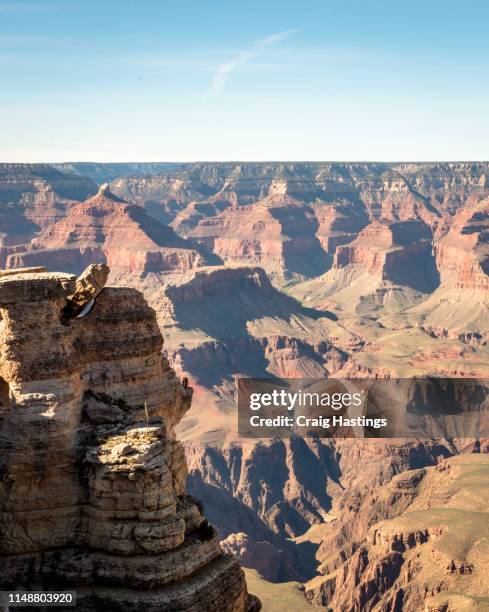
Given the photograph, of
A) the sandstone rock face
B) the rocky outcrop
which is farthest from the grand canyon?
the rocky outcrop

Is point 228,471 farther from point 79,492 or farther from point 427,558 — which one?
point 79,492

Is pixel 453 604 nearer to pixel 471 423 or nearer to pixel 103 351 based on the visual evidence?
pixel 103 351

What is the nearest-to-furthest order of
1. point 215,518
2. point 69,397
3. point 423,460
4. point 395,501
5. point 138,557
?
point 138,557 → point 69,397 → point 395,501 → point 215,518 → point 423,460

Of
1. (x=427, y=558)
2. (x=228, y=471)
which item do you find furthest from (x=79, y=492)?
(x=228, y=471)

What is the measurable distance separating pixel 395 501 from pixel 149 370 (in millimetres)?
76112

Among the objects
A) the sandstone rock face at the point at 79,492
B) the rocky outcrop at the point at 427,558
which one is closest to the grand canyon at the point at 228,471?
the sandstone rock face at the point at 79,492

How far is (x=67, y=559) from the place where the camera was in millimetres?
28922

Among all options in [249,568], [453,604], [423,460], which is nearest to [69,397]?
[453,604]

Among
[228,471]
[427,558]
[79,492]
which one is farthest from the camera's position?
[228,471]

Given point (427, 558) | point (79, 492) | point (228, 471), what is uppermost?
point (79, 492)

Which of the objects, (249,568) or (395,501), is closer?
(249,568)

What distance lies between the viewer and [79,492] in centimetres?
2967

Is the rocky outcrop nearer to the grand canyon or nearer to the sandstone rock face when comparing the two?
the grand canyon

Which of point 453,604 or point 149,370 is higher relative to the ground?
point 149,370
